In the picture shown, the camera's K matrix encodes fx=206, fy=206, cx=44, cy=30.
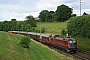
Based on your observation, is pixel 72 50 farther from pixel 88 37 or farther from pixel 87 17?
pixel 87 17

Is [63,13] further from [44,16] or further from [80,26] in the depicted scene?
[80,26]

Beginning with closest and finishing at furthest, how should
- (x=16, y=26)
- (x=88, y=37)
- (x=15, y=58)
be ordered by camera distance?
1. (x=15, y=58)
2. (x=88, y=37)
3. (x=16, y=26)

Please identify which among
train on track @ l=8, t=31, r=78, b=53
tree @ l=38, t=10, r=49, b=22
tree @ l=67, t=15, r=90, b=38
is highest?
tree @ l=38, t=10, r=49, b=22

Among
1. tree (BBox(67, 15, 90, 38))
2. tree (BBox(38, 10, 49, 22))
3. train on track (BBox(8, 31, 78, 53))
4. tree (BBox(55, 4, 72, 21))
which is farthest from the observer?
tree (BBox(38, 10, 49, 22))

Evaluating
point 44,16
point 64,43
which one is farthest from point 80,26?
point 44,16

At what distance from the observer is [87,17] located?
4491 centimetres

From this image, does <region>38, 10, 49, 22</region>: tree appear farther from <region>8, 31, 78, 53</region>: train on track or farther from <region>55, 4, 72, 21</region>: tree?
<region>8, 31, 78, 53</region>: train on track

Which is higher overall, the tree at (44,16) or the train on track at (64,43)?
the tree at (44,16)

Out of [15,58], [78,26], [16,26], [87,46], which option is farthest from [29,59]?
[16,26]

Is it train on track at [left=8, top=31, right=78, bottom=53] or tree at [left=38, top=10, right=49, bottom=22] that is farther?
tree at [left=38, top=10, right=49, bottom=22]

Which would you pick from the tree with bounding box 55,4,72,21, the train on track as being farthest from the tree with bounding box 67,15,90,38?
the tree with bounding box 55,4,72,21

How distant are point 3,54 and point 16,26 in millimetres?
92641

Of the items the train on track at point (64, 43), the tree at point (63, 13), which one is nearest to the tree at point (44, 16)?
the tree at point (63, 13)

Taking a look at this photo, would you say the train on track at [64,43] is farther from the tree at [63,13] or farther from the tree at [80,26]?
the tree at [63,13]
